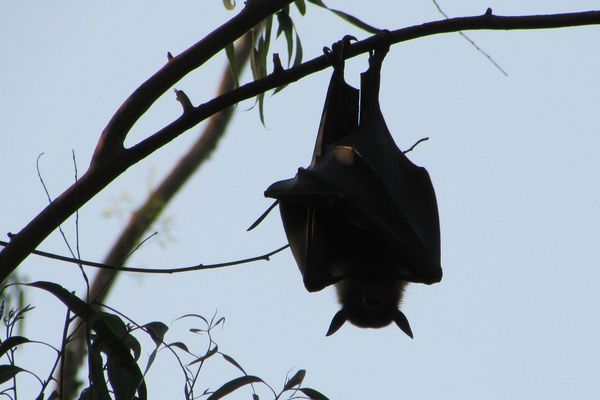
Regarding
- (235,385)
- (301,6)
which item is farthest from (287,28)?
(235,385)

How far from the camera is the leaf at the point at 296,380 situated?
112 inches

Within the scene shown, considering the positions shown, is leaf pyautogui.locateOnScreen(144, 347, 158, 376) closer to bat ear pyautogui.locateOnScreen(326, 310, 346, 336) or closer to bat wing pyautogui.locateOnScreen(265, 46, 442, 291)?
bat wing pyautogui.locateOnScreen(265, 46, 442, 291)

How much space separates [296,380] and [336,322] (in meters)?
1.58

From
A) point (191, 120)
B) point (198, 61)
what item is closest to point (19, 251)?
point (191, 120)

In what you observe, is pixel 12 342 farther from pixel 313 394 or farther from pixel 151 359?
pixel 313 394

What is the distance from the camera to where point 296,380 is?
2863mm

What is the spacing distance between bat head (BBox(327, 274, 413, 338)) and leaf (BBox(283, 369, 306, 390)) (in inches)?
62.1

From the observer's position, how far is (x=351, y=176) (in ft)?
13.1

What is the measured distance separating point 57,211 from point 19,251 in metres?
0.17

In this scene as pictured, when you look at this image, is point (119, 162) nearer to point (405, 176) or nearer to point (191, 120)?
point (191, 120)

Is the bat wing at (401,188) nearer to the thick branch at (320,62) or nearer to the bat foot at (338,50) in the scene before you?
the bat foot at (338,50)

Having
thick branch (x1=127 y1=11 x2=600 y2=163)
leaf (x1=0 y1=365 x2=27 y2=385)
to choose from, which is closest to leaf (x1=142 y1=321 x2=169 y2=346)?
leaf (x1=0 y1=365 x2=27 y2=385)

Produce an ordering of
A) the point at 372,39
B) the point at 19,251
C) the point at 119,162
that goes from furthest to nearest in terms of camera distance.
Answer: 1. the point at 372,39
2. the point at 119,162
3. the point at 19,251

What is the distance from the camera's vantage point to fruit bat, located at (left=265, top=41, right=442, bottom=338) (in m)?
3.92
